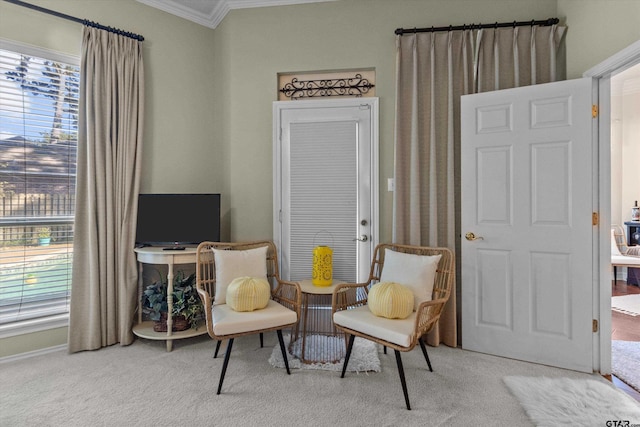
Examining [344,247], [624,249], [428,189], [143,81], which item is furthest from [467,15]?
[624,249]

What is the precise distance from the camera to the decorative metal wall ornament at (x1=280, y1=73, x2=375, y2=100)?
3135mm

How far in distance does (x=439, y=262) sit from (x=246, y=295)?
155cm

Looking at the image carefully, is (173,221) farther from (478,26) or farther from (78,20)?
(478,26)

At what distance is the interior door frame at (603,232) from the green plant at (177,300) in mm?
3019

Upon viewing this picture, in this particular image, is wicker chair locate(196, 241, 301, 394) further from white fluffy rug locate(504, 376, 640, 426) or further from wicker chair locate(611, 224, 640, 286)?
wicker chair locate(611, 224, 640, 286)

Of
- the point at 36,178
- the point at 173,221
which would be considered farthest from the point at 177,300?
the point at 36,178

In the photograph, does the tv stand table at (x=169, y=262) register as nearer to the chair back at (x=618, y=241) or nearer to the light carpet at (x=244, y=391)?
the light carpet at (x=244, y=391)

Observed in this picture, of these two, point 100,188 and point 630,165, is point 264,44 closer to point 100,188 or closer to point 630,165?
point 100,188

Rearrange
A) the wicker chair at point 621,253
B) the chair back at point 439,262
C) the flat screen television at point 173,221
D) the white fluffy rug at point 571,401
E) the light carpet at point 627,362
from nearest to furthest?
the white fluffy rug at point 571,401
the light carpet at point 627,362
the chair back at point 439,262
the flat screen television at point 173,221
the wicker chair at point 621,253

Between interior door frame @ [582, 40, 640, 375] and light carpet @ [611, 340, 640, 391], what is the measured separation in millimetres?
116

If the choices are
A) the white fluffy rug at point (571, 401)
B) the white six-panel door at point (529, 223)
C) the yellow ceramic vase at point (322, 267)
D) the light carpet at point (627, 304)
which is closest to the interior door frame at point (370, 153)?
the yellow ceramic vase at point (322, 267)

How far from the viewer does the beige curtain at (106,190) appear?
2.77 meters

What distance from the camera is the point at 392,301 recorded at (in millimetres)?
2246

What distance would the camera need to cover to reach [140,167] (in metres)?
3.03
